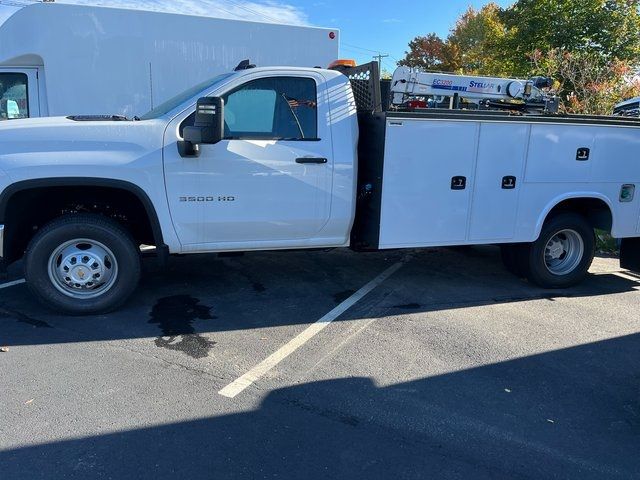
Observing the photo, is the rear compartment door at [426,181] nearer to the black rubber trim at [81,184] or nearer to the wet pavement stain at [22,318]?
the black rubber trim at [81,184]

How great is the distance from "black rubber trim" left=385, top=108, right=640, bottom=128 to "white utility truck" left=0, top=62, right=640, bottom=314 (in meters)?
0.02

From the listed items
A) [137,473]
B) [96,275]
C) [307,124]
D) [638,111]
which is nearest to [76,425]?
[137,473]

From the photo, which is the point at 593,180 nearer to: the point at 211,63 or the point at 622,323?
the point at 622,323

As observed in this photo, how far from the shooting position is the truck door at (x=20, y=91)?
27.2 feet

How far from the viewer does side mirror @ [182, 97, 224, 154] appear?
4352 millimetres

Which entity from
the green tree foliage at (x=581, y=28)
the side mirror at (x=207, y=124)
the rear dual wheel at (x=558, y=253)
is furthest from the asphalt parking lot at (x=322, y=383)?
the green tree foliage at (x=581, y=28)

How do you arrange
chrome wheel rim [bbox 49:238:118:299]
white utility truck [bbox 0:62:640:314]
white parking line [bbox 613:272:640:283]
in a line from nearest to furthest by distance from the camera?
1. white utility truck [bbox 0:62:640:314]
2. chrome wheel rim [bbox 49:238:118:299]
3. white parking line [bbox 613:272:640:283]

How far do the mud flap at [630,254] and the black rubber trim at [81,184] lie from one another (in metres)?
5.55

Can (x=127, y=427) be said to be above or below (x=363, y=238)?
below

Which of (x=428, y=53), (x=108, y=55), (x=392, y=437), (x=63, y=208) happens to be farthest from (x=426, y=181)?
(x=428, y=53)

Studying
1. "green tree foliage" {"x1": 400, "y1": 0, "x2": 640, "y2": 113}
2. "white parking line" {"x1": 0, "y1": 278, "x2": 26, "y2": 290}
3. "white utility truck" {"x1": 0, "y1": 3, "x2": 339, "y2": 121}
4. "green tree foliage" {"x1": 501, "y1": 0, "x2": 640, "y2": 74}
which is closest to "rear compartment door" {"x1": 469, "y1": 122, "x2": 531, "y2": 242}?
"white utility truck" {"x1": 0, "y1": 3, "x2": 339, "y2": 121}

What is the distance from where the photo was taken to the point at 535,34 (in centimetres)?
1905

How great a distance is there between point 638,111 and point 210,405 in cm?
807

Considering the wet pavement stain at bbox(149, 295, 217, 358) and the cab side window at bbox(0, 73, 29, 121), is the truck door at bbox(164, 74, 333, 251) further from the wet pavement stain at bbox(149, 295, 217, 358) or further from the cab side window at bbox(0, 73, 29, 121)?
the cab side window at bbox(0, 73, 29, 121)
